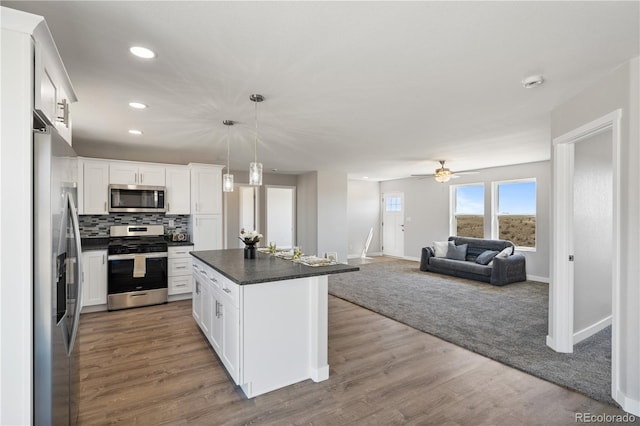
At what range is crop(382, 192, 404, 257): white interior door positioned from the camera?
9.88 m

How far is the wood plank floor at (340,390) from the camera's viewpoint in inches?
86.8

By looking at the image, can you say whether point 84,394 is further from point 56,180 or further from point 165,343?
point 56,180

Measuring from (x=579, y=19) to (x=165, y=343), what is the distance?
4.34 m

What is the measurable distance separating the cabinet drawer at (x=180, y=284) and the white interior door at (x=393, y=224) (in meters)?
6.58

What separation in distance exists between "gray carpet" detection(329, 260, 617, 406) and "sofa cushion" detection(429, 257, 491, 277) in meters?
0.22

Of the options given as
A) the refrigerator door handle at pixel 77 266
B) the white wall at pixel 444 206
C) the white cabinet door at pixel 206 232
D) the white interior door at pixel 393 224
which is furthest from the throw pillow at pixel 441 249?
the refrigerator door handle at pixel 77 266

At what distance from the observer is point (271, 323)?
8.39 feet

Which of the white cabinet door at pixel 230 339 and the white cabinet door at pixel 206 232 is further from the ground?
the white cabinet door at pixel 206 232

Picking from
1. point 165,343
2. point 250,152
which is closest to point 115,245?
point 165,343

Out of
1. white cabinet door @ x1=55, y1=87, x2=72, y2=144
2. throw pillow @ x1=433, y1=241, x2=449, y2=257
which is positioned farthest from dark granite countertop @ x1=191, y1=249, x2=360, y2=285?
throw pillow @ x1=433, y1=241, x2=449, y2=257

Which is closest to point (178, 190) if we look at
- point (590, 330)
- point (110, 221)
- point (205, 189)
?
point (205, 189)

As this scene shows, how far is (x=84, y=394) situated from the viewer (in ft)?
8.14

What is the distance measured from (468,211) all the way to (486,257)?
1772 mm

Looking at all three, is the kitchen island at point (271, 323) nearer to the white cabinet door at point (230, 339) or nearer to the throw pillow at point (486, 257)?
the white cabinet door at point (230, 339)
